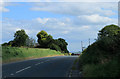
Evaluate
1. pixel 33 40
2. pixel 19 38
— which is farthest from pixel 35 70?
pixel 33 40

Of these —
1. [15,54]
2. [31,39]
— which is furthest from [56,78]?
[31,39]

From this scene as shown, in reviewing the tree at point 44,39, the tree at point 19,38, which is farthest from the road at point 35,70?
the tree at point 44,39

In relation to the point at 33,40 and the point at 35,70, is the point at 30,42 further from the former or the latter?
the point at 35,70

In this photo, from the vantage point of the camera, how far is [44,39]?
107 meters

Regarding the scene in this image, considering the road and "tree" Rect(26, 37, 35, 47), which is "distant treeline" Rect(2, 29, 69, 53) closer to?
"tree" Rect(26, 37, 35, 47)

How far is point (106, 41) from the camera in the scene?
65.9ft

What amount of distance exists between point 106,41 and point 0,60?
17.0 meters

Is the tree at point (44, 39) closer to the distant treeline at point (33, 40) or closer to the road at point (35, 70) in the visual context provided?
the distant treeline at point (33, 40)

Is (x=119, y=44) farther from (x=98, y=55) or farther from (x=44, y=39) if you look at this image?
(x=44, y=39)

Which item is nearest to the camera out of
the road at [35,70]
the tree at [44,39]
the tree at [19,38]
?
the road at [35,70]

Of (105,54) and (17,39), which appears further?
(17,39)

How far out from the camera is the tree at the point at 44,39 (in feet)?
341

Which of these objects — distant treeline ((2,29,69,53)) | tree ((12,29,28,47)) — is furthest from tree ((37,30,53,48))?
tree ((12,29,28,47))

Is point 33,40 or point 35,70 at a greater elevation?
point 33,40
